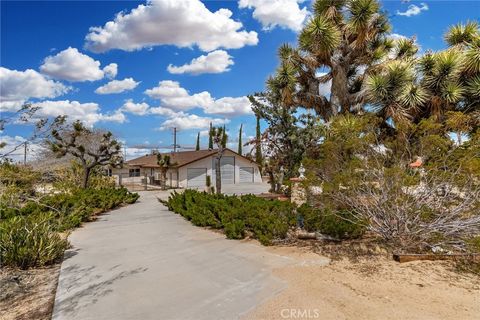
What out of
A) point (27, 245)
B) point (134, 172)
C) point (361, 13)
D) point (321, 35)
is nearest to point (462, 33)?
point (361, 13)

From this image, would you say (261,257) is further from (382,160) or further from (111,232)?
(111,232)

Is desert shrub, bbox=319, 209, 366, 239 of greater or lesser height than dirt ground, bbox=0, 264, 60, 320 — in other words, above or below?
above

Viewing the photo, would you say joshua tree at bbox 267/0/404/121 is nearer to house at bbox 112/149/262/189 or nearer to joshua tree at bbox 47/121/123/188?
joshua tree at bbox 47/121/123/188

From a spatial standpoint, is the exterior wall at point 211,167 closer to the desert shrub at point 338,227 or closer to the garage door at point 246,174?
the garage door at point 246,174

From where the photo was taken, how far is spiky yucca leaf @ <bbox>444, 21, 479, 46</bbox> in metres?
15.0

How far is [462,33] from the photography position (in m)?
15.3

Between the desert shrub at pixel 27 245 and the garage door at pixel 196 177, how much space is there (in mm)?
24259

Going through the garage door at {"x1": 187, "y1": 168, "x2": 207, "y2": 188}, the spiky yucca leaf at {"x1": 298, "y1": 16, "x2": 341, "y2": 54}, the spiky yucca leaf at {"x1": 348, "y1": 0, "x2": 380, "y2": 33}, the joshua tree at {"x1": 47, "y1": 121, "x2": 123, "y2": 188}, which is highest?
the spiky yucca leaf at {"x1": 348, "y1": 0, "x2": 380, "y2": 33}

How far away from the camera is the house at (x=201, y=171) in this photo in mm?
31297

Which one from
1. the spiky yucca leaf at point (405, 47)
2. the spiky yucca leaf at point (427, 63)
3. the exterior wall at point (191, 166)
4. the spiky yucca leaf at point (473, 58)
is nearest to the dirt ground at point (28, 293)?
the spiky yucca leaf at point (427, 63)

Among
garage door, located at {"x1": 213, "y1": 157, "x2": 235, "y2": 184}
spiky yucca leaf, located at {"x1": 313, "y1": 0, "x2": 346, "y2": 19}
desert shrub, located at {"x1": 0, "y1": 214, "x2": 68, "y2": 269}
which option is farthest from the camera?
garage door, located at {"x1": 213, "y1": 157, "x2": 235, "y2": 184}

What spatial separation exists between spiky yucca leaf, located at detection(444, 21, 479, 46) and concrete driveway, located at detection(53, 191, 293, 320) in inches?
580

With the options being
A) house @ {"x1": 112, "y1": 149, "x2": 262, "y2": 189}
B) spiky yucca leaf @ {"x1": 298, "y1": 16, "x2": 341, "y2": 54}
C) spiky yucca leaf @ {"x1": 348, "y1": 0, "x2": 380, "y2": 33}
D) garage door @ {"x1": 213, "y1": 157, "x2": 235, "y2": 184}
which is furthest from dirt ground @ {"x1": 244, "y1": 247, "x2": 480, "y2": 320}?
garage door @ {"x1": 213, "y1": 157, "x2": 235, "y2": 184}

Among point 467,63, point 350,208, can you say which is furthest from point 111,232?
point 467,63
